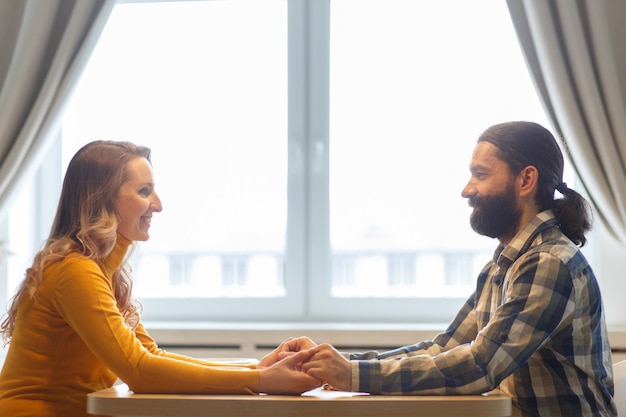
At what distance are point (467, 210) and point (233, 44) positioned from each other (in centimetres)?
120

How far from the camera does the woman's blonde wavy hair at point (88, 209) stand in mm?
1948

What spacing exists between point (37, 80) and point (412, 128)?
152 centimetres

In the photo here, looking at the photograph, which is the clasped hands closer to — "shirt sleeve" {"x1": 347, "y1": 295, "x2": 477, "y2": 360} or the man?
the man

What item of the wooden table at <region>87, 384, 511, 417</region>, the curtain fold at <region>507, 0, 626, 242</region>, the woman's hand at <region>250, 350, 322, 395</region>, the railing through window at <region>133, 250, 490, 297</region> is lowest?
the wooden table at <region>87, 384, 511, 417</region>

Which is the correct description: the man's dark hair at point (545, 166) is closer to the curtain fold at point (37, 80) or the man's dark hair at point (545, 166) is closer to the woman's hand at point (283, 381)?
the woman's hand at point (283, 381)

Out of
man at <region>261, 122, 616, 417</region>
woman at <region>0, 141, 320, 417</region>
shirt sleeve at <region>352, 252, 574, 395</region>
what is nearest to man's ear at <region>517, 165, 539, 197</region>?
man at <region>261, 122, 616, 417</region>

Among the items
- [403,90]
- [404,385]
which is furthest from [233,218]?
[404,385]

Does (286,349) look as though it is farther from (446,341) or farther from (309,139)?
(309,139)

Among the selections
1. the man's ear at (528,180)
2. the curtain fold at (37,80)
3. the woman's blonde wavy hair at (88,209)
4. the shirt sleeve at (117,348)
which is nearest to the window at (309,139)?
the curtain fold at (37,80)

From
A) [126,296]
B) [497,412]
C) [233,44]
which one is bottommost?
[497,412]

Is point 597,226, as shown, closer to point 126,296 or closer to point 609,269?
point 609,269

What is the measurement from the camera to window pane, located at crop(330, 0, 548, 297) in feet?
11.0

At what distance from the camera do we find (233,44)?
11.4 ft

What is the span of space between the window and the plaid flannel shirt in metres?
1.31
